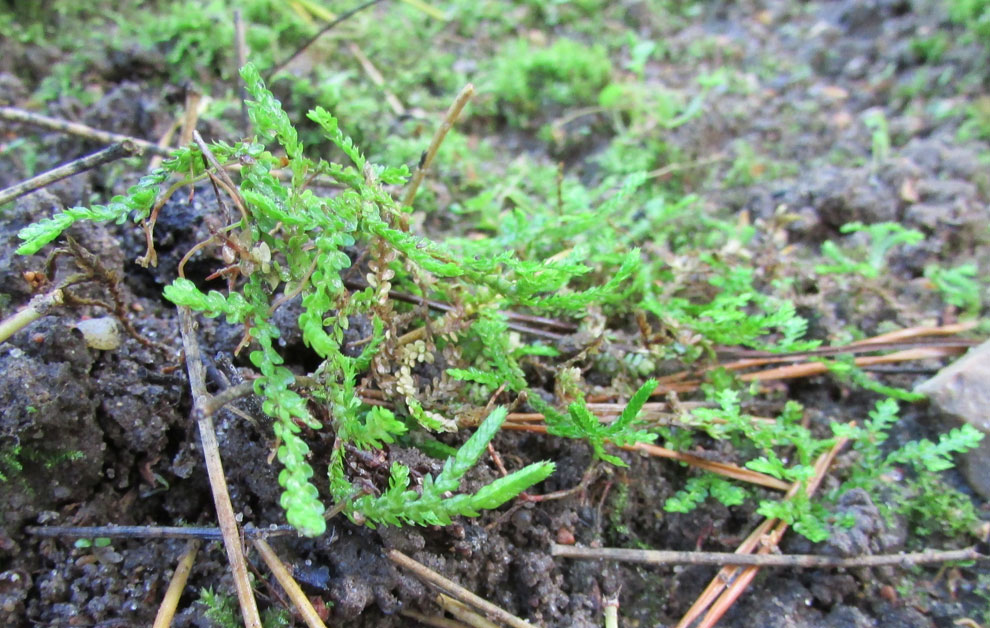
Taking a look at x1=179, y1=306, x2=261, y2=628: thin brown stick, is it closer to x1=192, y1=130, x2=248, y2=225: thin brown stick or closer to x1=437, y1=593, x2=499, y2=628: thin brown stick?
x1=192, y1=130, x2=248, y2=225: thin brown stick

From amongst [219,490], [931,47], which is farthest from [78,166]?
[931,47]

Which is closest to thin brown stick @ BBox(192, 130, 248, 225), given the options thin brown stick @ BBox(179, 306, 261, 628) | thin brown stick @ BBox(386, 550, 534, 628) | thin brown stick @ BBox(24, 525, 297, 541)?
thin brown stick @ BBox(179, 306, 261, 628)

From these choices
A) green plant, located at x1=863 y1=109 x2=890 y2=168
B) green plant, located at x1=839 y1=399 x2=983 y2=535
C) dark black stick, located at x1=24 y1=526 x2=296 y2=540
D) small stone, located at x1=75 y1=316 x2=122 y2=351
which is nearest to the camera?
dark black stick, located at x1=24 y1=526 x2=296 y2=540

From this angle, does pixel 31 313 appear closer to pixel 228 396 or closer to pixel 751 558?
pixel 228 396

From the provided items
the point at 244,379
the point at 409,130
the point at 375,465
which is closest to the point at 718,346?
the point at 375,465

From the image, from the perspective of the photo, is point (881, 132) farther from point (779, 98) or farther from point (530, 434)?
point (530, 434)
